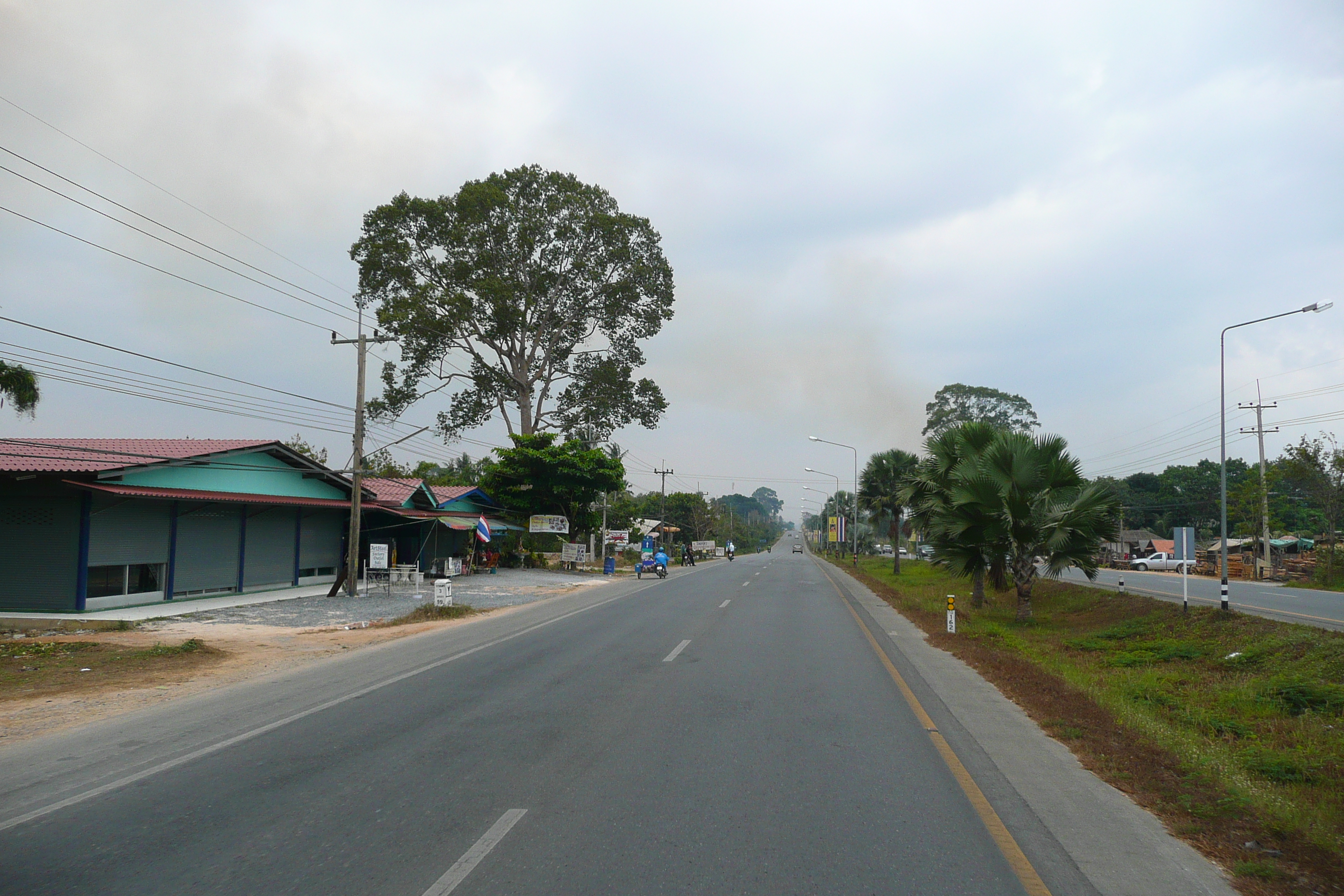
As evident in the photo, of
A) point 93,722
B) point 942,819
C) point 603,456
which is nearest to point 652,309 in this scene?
point 603,456

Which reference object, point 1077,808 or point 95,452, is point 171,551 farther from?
point 1077,808

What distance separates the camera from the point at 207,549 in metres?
22.7

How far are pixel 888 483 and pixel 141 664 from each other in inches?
1659

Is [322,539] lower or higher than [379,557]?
higher

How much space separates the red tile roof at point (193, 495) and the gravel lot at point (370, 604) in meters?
2.84

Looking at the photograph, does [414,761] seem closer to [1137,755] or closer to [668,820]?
[668,820]

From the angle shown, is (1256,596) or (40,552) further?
(1256,596)

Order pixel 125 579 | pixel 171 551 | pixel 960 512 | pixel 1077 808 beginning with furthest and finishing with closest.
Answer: pixel 171 551 < pixel 960 512 < pixel 125 579 < pixel 1077 808

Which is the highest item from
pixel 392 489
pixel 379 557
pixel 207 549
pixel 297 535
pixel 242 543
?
pixel 392 489

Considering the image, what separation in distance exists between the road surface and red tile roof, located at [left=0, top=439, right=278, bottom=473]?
11123 mm

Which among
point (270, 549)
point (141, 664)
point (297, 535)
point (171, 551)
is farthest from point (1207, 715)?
point (297, 535)

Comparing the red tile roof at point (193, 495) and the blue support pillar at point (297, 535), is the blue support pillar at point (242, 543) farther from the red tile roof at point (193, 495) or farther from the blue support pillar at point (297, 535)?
the blue support pillar at point (297, 535)

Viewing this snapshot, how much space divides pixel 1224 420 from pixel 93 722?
24777 mm

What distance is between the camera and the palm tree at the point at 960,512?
20.8 meters
